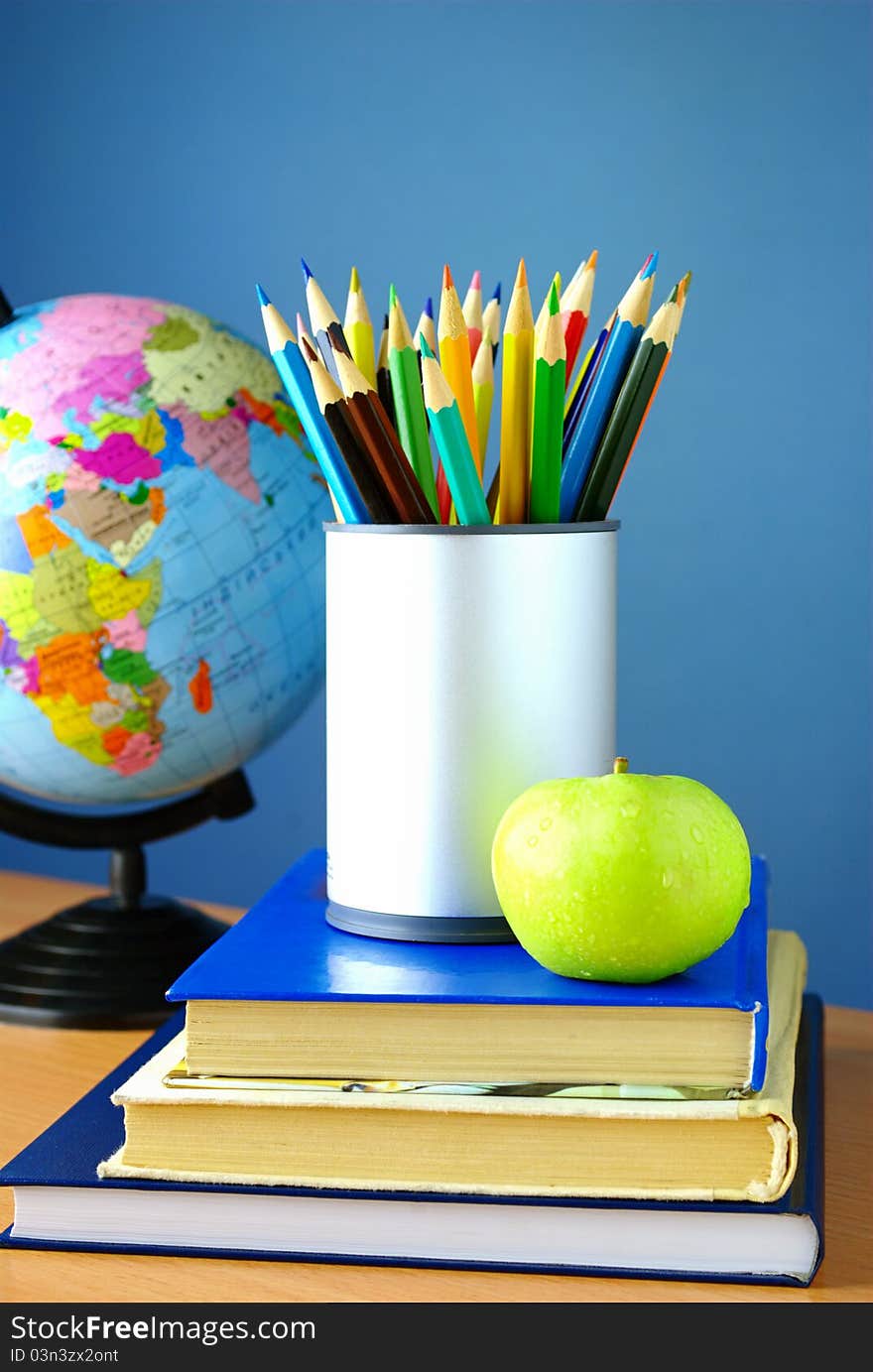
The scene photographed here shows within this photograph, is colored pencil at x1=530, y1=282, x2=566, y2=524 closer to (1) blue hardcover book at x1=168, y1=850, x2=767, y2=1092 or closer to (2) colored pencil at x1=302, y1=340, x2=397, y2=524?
(2) colored pencil at x1=302, y1=340, x2=397, y2=524

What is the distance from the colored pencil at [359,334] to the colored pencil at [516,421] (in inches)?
2.4

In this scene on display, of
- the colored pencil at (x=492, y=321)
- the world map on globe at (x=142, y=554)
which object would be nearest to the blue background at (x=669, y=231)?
the world map on globe at (x=142, y=554)

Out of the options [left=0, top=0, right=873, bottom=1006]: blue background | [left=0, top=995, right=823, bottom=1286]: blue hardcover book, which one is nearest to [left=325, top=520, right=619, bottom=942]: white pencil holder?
[left=0, top=995, right=823, bottom=1286]: blue hardcover book

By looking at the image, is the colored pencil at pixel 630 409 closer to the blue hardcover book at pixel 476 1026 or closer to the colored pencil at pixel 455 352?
the colored pencil at pixel 455 352

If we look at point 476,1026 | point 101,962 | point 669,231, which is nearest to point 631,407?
point 476,1026

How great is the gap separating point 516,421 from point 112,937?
0.37 metres

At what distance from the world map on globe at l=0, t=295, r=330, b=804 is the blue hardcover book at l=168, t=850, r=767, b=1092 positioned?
272 mm

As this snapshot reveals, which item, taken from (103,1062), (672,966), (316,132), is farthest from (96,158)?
(672,966)

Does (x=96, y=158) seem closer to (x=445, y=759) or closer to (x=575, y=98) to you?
(x=575, y=98)

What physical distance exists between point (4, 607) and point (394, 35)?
998 mm

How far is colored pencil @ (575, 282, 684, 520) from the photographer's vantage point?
0.53 m

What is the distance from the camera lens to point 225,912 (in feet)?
3.07

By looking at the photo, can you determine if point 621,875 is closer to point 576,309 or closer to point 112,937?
point 576,309

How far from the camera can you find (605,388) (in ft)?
1.78
